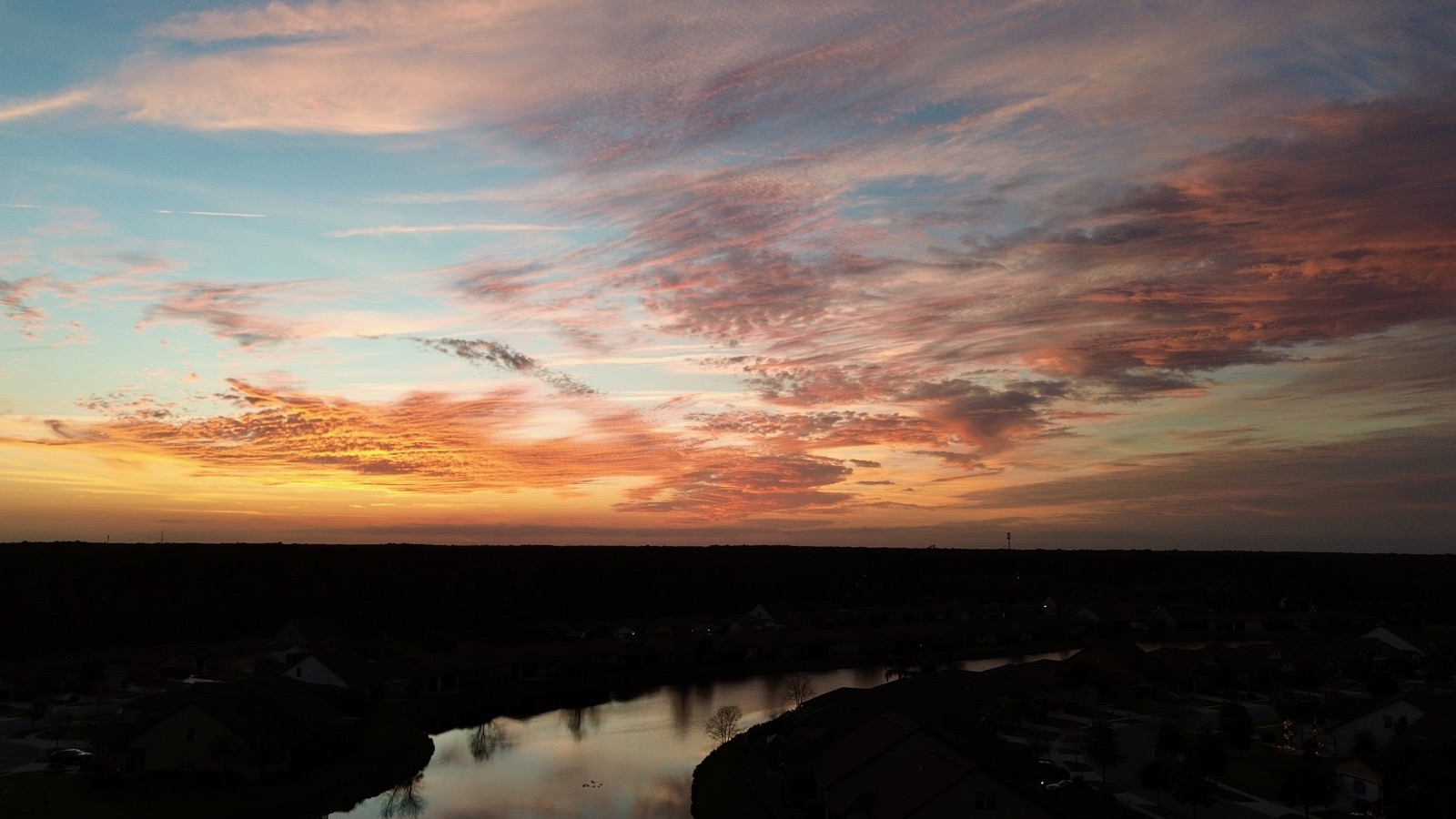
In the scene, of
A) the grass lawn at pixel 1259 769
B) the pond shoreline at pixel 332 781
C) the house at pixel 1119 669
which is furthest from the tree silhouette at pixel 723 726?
the grass lawn at pixel 1259 769

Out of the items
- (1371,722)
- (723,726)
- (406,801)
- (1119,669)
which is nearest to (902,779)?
(406,801)

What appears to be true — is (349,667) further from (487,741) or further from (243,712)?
(243,712)

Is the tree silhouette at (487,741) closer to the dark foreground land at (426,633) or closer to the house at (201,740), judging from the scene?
the dark foreground land at (426,633)

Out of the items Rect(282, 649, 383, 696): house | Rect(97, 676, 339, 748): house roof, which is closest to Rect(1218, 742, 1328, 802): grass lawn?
Rect(97, 676, 339, 748): house roof

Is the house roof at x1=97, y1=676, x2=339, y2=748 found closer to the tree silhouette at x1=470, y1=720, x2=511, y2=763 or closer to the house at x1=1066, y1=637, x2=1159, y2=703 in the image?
the tree silhouette at x1=470, y1=720, x2=511, y2=763

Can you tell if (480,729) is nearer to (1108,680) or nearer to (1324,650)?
(1108,680)
